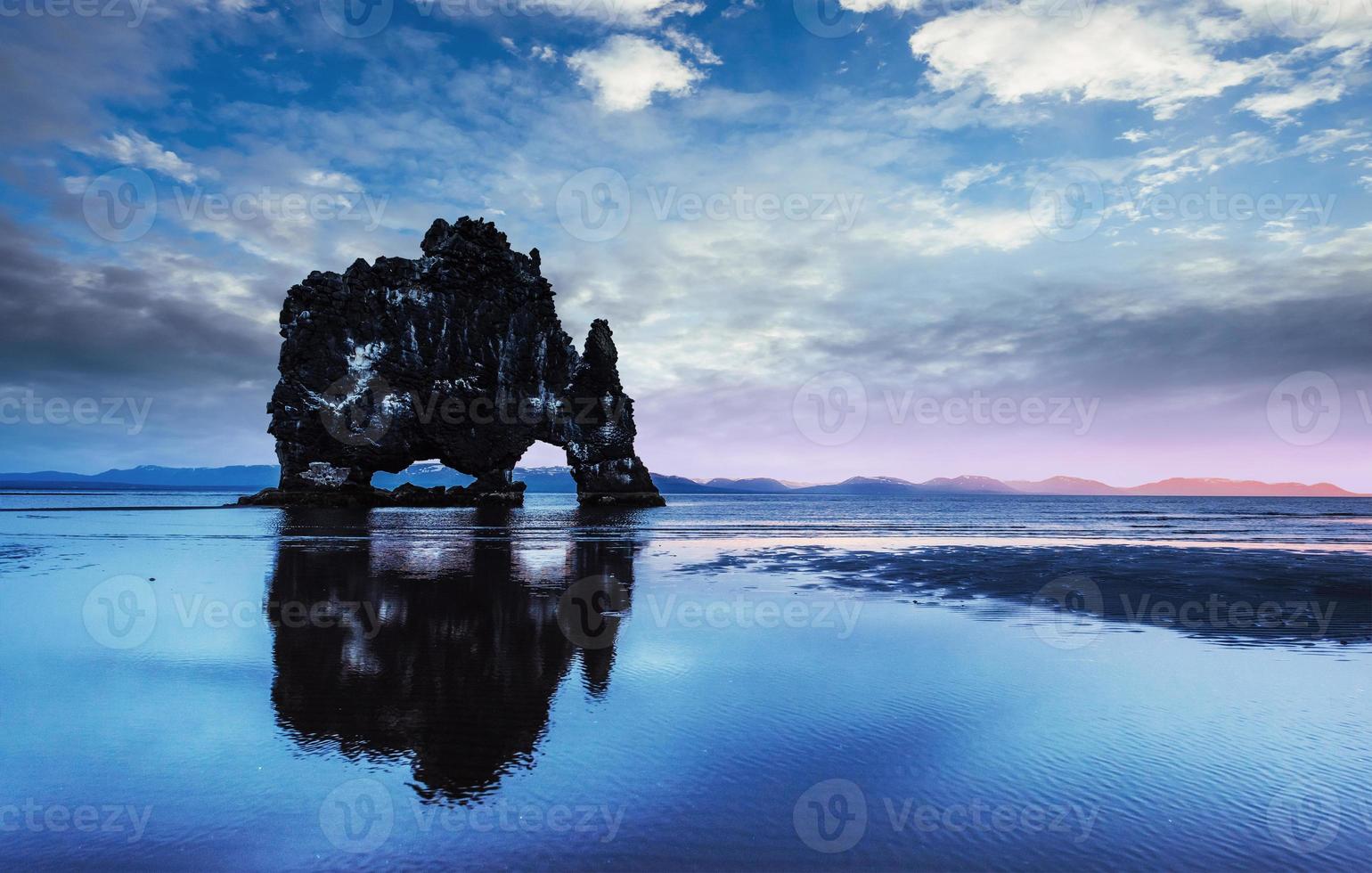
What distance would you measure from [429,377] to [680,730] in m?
96.8

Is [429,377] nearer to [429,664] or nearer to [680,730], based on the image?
[429,664]

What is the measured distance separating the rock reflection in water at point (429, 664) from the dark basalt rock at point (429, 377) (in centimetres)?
7623

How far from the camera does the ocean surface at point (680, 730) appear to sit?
5051 millimetres

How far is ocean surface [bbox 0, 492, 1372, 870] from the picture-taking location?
16.6ft

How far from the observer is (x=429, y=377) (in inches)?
3789

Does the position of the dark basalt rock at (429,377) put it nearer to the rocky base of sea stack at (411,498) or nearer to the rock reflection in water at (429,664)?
the rocky base of sea stack at (411,498)

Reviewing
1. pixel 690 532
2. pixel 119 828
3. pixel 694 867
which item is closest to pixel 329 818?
pixel 119 828

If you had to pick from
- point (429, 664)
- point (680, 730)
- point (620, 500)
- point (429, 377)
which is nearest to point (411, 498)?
point (429, 377)

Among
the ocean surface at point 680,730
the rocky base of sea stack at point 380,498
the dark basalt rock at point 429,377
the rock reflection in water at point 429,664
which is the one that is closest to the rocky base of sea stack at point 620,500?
the dark basalt rock at point 429,377

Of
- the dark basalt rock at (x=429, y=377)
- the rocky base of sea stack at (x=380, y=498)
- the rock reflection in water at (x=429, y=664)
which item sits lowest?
the rock reflection in water at (x=429, y=664)

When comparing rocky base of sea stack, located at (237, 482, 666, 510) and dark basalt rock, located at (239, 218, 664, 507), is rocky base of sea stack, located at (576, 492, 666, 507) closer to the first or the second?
rocky base of sea stack, located at (237, 482, 666, 510)

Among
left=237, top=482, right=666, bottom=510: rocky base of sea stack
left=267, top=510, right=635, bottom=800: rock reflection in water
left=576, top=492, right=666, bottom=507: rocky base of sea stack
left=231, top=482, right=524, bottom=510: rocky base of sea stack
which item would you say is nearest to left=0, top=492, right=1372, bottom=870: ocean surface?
left=267, top=510, right=635, bottom=800: rock reflection in water

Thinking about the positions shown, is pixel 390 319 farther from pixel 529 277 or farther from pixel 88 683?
pixel 88 683

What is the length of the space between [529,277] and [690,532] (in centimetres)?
6887
